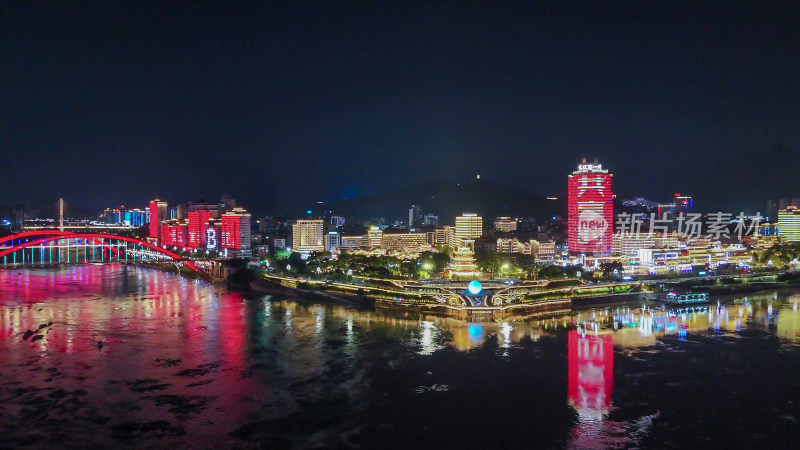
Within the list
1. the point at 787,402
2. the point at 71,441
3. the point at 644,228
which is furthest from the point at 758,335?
the point at 644,228

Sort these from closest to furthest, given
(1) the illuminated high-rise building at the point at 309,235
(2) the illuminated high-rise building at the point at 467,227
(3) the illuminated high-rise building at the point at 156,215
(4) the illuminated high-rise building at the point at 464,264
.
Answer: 1. (4) the illuminated high-rise building at the point at 464,264
2. (2) the illuminated high-rise building at the point at 467,227
3. (1) the illuminated high-rise building at the point at 309,235
4. (3) the illuminated high-rise building at the point at 156,215

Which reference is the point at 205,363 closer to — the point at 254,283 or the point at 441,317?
the point at 441,317

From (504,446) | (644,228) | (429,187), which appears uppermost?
(429,187)

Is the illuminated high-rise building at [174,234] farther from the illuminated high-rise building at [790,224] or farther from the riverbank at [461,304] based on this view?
the illuminated high-rise building at [790,224]

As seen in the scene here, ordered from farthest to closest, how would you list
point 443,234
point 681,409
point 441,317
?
point 443,234 → point 441,317 → point 681,409

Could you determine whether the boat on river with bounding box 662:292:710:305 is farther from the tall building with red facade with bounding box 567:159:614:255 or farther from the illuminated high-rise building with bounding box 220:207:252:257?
the illuminated high-rise building with bounding box 220:207:252:257

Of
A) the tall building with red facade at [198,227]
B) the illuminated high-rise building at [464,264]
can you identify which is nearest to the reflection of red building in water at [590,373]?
the illuminated high-rise building at [464,264]
